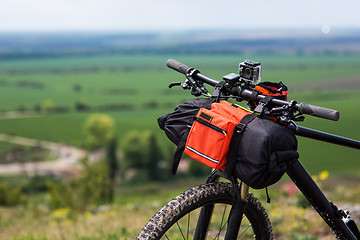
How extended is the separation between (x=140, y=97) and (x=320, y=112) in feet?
452

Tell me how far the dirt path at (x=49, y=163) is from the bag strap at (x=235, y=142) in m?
86.4

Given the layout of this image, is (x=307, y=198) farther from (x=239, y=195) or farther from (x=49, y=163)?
(x=49, y=163)

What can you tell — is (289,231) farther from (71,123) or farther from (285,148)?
(71,123)

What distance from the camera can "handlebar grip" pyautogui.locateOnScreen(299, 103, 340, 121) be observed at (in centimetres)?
210

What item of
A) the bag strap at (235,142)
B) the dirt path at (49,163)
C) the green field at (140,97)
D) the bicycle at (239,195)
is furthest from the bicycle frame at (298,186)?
the dirt path at (49,163)

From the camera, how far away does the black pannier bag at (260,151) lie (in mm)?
2218

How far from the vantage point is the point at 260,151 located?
2.21m

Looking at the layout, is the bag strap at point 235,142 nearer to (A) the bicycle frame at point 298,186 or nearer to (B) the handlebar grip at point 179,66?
(A) the bicycle frame at point 298,186

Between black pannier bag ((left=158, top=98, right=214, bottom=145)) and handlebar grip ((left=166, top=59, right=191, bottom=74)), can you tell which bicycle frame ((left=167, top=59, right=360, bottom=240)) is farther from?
black pannier bag ((left=158, top=98, right=214, bottom=145))

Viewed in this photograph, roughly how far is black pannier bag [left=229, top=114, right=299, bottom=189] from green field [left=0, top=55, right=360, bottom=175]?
66418mm

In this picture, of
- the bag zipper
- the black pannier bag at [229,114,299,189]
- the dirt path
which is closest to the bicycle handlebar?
the black pannier bag at [229,114,299,189]

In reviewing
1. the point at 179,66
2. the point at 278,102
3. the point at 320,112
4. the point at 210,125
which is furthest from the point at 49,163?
the point at 320,112

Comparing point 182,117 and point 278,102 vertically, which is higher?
point 278,102

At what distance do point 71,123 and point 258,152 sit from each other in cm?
11524
